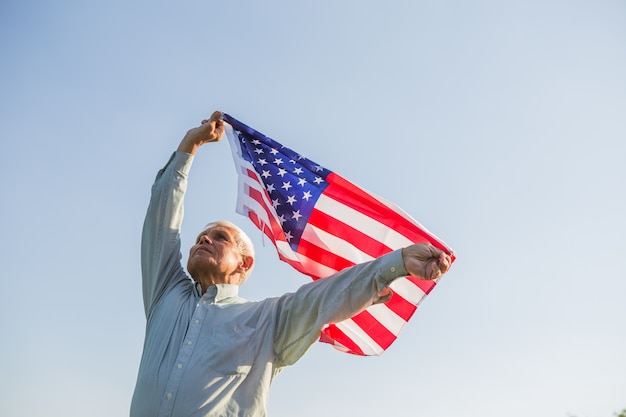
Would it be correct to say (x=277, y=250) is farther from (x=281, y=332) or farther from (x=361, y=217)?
(x=281, y=332)

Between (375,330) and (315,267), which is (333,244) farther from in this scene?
(375,330)

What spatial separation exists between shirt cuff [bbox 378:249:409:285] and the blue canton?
1.60m

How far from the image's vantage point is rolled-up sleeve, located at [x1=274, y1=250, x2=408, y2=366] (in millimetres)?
4135

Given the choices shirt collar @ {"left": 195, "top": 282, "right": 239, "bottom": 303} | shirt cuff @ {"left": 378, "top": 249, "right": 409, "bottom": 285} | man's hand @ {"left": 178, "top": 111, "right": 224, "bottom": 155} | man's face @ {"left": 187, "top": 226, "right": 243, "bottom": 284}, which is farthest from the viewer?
man's hand @ {"left": 178, "top": 111, "right": 224, "bottom": 155}

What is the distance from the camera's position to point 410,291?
5.29 meters

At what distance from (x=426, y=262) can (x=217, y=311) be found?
5.42 ft

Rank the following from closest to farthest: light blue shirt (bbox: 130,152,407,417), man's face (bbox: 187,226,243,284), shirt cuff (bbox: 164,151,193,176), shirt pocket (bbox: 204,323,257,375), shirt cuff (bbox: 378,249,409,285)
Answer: shirt cuff (bbox: 378,249,409,285) < light blue shirt (bbox: 130,152,407,417) < shirt pocket (bbox: 204,323,257,375) < man's face (bbox: 187,226,243,284) < shirt cuff (bbox: 164,151,193,176)

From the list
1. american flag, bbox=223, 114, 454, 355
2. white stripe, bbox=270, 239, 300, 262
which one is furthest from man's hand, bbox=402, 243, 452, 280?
white stripe, bbox=270, 239, 300, 262

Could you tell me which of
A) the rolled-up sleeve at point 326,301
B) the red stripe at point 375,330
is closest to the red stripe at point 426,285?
the red stripe at point 375,330

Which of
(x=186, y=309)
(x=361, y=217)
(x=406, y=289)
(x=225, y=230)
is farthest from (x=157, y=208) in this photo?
(x=406, y=289)

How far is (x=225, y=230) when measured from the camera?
17.7 ft

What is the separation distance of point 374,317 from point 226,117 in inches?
95.0

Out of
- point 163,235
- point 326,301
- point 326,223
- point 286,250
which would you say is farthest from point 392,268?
point 163,235

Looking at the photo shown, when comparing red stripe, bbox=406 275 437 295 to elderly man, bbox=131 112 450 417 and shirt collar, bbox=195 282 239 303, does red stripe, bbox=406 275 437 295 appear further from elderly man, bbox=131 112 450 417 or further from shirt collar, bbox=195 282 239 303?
shirt collar, bbox=195 282 239 303
